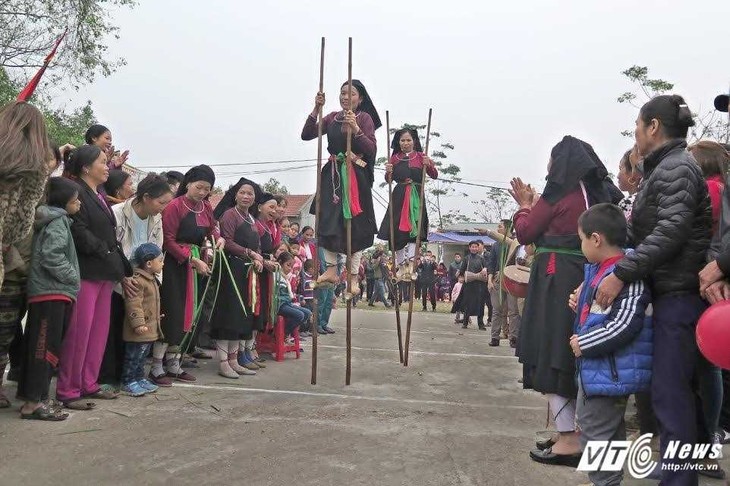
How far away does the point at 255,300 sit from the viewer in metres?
6.09

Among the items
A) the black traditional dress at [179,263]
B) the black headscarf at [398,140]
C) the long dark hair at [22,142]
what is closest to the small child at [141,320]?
the black traditional dress at [179,263]

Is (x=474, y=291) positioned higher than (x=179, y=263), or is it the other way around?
(x=179, y=263)

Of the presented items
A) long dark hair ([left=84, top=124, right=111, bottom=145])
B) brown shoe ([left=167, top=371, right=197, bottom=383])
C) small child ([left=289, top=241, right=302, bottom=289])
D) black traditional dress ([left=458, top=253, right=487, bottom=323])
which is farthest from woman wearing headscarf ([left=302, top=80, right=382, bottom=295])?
black traditional dress ([left=458, top=253, right=487, bottom=323])

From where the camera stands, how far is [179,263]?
17.5 ft

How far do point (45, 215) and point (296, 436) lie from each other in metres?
2.32

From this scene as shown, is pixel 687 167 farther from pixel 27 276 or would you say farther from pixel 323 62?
pixel 27 276

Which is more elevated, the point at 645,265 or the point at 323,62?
the point at 323,62

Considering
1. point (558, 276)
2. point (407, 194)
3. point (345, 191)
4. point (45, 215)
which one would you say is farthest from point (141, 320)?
point (407, 194)

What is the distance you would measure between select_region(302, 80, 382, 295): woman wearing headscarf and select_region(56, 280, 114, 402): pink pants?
90.4 inches

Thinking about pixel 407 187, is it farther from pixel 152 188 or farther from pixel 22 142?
pixel 22 142

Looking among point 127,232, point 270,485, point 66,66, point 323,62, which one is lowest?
point 270,485

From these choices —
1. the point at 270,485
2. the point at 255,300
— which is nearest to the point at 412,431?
the point at 270,485

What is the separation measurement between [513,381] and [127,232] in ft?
13.7

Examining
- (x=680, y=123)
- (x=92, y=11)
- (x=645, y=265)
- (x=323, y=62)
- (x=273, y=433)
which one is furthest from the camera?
(x=92, y=11)
